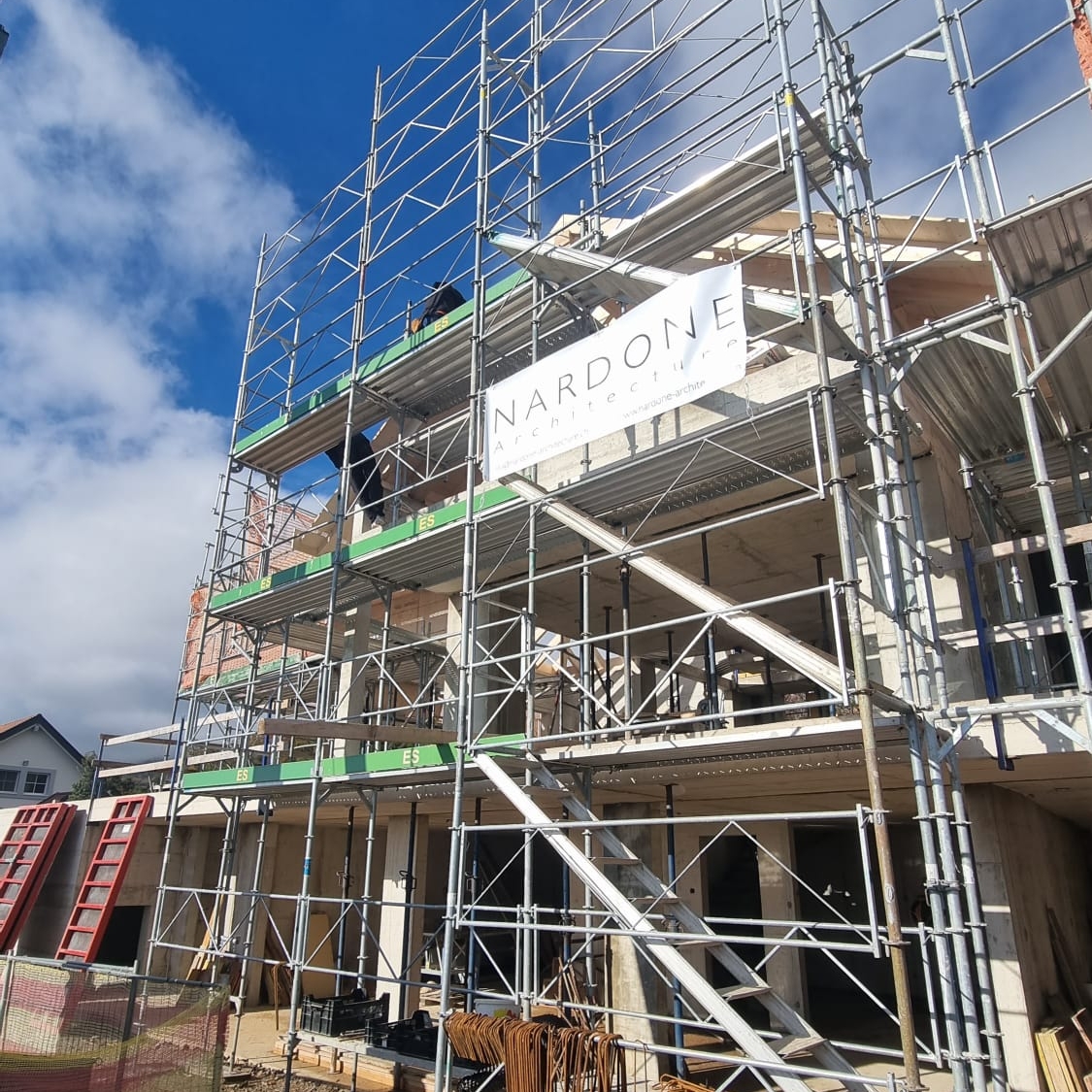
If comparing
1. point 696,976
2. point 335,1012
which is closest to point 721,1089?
point 696,976

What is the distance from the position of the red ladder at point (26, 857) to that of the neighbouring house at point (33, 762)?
2150 cm

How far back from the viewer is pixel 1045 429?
29.5ft

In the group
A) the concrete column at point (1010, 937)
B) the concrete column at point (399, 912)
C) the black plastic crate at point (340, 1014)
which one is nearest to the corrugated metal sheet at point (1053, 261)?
the concrete column at point (1010, 937)

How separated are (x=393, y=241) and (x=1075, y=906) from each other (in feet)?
49.1

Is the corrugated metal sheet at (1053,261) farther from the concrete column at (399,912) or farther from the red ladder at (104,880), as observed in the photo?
the red ladder at (104,880)

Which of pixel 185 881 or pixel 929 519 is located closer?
pixel 929 519

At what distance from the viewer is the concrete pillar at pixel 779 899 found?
1178cm

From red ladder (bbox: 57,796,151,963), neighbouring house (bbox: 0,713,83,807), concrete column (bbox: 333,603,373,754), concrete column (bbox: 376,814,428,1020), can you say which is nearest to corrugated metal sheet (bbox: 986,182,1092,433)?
concrete column (bbox: 376,814,428,1020)

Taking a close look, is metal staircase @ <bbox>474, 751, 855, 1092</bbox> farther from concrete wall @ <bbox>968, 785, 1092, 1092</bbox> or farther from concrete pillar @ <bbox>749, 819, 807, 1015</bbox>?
concrete pillar @ <bbox>749, 819, 807, 1015</bbox>

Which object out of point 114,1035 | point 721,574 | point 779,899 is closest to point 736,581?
point 721,574

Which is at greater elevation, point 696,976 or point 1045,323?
point 1045,323

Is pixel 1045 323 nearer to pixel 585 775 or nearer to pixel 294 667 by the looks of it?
pixel 585 775

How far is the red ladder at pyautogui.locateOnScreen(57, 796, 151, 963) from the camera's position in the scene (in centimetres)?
1422

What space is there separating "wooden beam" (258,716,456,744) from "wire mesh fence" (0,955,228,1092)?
8.68ft
